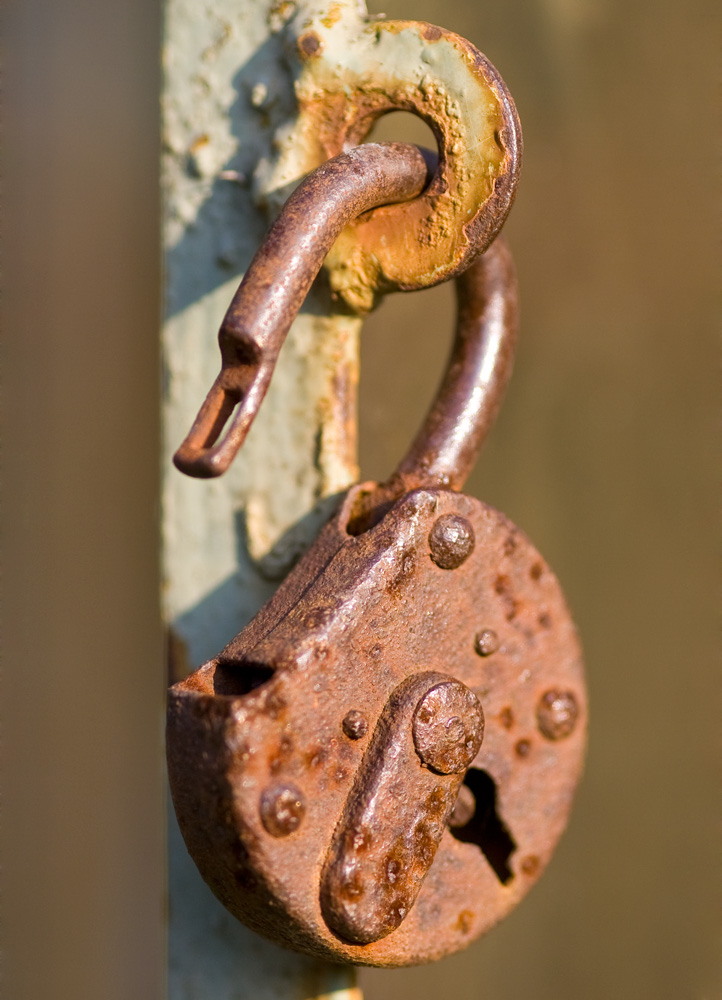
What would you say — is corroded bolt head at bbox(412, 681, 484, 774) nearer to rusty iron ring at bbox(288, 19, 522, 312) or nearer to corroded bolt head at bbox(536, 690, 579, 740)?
corroded bolt head at bbox(536, 690, 579, 740)

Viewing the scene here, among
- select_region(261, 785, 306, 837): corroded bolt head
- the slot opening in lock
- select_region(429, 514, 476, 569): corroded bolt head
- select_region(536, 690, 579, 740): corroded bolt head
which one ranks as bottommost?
select_region(261, 785, 306, 837): corroded bolt head

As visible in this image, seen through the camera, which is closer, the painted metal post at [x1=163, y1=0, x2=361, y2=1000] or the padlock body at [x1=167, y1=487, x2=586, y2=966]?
the padlock body at [x1=167, y1=487, x2=586, y2=966]

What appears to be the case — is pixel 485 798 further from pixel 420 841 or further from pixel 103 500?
pixel 103 500

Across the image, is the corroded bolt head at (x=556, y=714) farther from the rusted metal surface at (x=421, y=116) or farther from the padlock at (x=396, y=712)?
the rusted metal surface at (x=421, y=116)

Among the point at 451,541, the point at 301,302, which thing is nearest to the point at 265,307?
the point at 301,302

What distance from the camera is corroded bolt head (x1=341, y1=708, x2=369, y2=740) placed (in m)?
0.40

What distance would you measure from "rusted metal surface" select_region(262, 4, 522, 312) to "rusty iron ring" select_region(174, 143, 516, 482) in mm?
20

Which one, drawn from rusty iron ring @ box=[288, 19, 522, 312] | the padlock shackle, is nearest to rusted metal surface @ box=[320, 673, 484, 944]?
the padlock shackle

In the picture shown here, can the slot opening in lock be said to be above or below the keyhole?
above

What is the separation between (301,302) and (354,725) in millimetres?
183

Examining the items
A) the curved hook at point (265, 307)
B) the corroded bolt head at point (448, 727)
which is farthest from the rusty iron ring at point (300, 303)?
the corroded bolt head at point (448, 727)

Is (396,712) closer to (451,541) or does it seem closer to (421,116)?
(451,541)

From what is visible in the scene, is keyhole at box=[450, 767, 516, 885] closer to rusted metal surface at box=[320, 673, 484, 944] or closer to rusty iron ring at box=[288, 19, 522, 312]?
rusted metal surface at box=[320, 673, 484, 944]

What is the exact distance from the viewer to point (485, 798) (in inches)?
19.6
